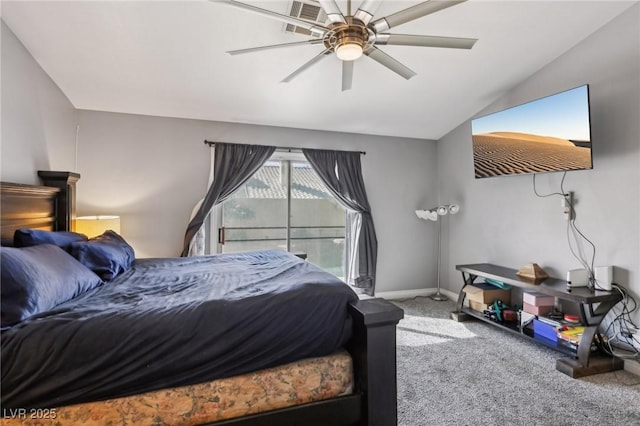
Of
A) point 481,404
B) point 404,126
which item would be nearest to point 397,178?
point 404,126

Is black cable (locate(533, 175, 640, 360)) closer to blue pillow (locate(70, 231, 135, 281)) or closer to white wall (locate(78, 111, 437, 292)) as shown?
white wall (locate(78, 111, 437, 292))

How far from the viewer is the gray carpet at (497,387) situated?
1892mm

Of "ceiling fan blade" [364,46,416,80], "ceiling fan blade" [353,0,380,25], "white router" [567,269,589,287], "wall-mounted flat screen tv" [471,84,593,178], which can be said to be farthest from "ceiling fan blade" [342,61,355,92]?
"white router" [567,269,589,287]

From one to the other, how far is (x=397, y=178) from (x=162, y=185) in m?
3.00

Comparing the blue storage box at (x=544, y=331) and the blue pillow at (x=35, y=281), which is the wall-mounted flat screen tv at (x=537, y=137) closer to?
the blue storage box at (x=544, y=331)

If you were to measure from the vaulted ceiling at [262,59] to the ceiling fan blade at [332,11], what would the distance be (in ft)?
2.27

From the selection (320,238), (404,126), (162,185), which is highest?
(404,126)

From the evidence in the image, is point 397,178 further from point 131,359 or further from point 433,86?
point 131,359

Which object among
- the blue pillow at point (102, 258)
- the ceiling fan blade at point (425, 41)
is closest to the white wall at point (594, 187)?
Answer: the ceiling fan blade at point (425, 41)

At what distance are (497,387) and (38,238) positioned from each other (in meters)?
3.11

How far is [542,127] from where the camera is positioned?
2.76m

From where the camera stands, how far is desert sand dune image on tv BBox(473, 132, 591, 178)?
8.47ft

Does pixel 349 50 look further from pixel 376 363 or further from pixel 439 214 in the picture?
pixel 439 214

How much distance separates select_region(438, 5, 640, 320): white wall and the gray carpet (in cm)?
85
